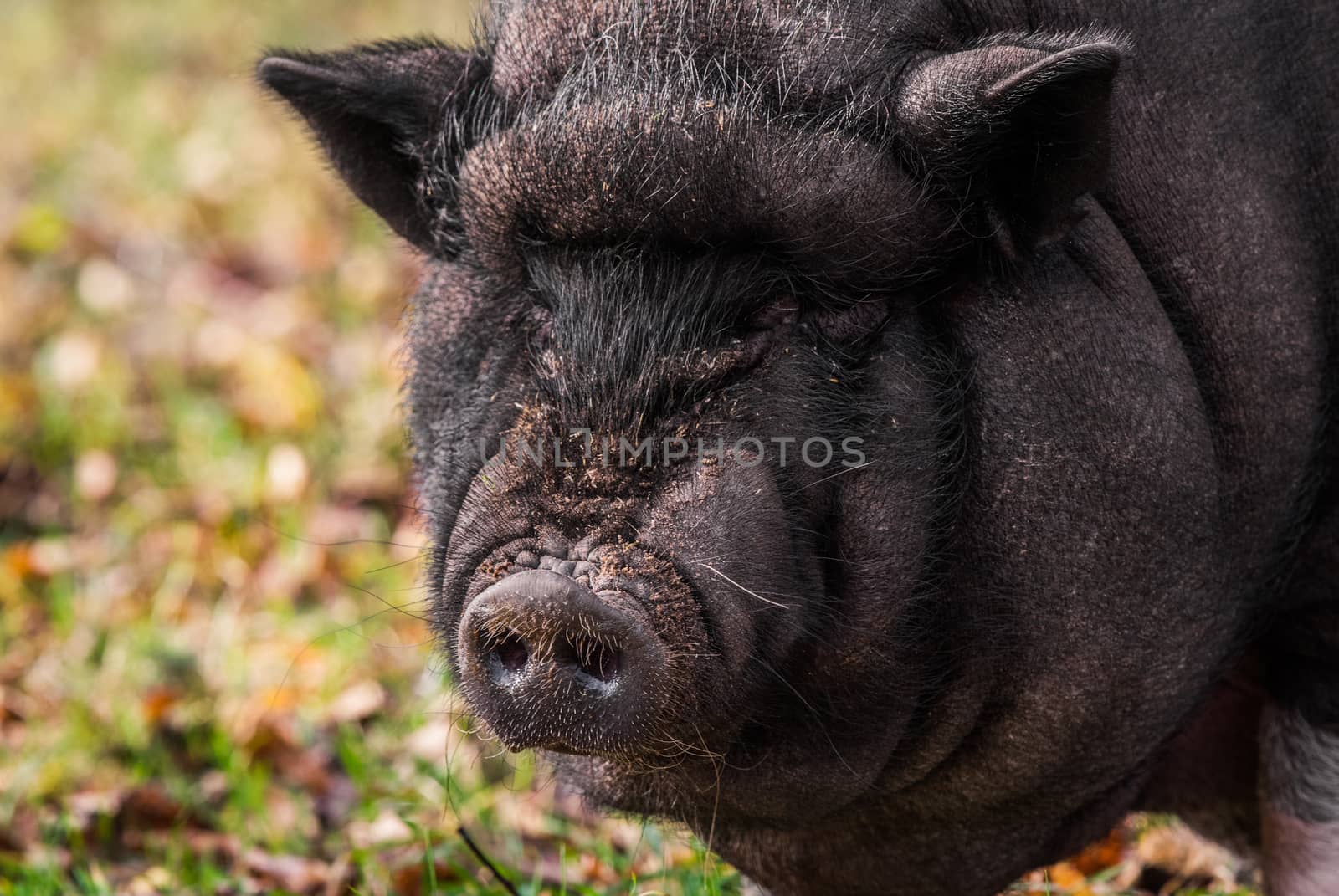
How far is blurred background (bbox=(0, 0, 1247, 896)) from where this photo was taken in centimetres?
482

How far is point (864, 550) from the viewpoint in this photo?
322 centimetres

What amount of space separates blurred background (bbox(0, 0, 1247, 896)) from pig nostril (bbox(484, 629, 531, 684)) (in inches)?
27.4

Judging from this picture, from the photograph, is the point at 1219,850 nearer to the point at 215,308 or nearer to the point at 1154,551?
the point at 1154,551

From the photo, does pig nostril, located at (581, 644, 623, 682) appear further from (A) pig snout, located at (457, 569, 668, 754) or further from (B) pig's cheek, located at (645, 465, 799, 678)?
(B) pig's cheek, located at (645, 465, 799, 678)

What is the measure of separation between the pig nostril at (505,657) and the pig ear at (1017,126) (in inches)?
47.5

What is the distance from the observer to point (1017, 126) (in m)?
3.08

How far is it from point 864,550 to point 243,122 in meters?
8.45

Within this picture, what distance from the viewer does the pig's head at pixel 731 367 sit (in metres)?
2.97

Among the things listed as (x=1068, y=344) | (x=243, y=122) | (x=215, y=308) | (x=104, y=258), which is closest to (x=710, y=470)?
(x=1068, y=344)

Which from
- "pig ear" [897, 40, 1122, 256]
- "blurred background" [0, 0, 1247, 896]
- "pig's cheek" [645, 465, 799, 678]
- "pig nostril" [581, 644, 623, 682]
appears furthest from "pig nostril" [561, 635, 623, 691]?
"pig ear" [897, 40, 1122, 256]

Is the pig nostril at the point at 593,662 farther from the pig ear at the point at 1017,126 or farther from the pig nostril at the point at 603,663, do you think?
the pig ear at the point at 1017,126

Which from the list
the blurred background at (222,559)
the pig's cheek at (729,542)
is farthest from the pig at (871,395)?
the blurred background at (222,559)

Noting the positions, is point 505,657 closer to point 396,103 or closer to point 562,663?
point 562,663

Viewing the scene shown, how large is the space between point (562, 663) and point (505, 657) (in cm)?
15
